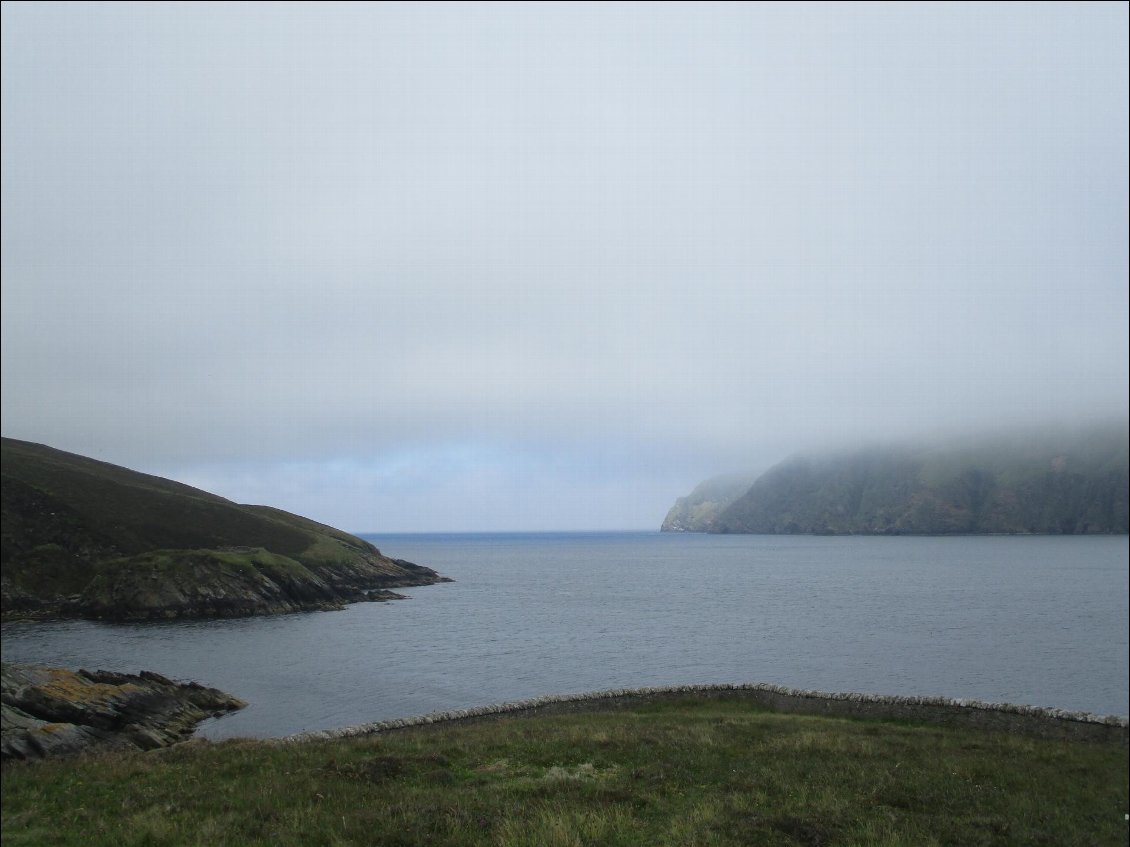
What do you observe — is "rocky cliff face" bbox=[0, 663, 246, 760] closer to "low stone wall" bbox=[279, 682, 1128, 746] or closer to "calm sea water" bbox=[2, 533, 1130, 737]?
"calm sea water" bbox=[2, 533, 1130, 737]

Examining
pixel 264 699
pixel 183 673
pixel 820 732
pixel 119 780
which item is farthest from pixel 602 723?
pixel 183 673

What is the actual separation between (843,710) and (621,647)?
120 ft

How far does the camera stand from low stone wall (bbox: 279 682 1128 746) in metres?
26.1

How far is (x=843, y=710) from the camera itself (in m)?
30.7

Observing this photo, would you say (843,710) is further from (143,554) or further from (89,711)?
(143,554)

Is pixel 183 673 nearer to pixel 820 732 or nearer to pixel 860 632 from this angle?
pixel 820 732

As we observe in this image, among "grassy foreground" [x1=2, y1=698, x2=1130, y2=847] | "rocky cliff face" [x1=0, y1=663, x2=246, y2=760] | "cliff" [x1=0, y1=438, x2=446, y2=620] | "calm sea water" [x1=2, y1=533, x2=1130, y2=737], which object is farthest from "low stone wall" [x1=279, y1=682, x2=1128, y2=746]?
"cliff" [x1=0, y1=438, x2=446, y2=620]

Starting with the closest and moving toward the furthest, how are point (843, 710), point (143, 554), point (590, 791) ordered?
point (590, 791), point (843, 710), point (143, 554)

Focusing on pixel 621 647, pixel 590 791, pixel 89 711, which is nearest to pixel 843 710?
pixel 590 791

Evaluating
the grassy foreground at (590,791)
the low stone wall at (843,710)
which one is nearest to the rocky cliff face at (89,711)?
the grassy foreground at (590,791)

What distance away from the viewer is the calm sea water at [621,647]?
47.0m

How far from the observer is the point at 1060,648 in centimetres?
6138

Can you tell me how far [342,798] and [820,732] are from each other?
16.9 metres

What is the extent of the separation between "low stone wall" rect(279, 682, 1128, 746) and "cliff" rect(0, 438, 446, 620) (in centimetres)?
7221
